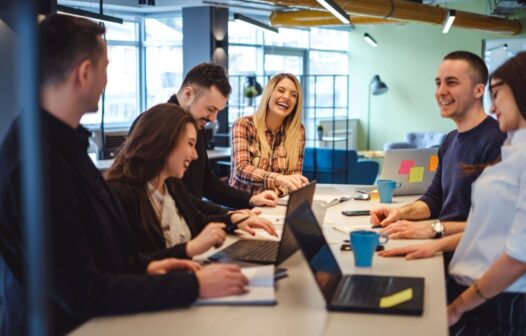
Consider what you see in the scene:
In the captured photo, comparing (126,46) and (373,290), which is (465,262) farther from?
(126,46)

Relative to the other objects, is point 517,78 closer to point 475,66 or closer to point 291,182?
point 475,66

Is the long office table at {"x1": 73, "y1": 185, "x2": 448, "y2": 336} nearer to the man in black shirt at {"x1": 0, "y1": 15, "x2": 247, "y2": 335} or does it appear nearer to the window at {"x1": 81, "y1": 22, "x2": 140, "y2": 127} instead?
the man in black shirt at {"x1": 0, "y1": 15, "x2": 247, "y2": 335}

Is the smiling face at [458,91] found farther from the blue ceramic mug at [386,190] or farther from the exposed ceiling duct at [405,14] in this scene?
the exposed ceiling duct at [405,14]

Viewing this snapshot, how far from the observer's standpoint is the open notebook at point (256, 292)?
166 cm

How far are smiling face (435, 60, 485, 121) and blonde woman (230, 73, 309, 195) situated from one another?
1.08 m

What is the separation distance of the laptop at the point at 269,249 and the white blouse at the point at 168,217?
5.5 inches

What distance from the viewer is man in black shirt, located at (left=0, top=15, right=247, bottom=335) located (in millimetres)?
1447

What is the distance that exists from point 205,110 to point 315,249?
136 cm

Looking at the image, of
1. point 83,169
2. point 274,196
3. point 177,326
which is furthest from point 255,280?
point 274,196

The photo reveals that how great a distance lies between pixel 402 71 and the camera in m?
12.6

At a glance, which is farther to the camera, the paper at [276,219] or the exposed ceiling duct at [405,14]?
the exposed ceiling duct at [405,14]

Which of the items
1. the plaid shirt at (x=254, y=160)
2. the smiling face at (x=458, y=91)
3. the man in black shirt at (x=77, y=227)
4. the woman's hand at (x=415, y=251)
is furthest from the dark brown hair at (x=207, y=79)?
the man in black shirt at (x=77, y=227)

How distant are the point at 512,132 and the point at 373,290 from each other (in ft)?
2.17

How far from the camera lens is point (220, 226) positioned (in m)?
1.97
